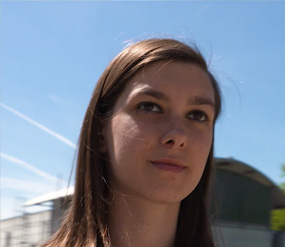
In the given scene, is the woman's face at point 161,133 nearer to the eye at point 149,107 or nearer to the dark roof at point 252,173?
the eye at point 149,107

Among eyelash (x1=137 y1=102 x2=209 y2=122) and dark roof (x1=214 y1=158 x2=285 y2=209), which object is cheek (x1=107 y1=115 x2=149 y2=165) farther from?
dark roof (x1=214 y1=158 x2=285 y2=209)

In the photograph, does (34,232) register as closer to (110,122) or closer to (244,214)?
(244,214)

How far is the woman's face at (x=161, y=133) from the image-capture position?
1316 millimetres

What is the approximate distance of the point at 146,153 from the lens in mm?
1318

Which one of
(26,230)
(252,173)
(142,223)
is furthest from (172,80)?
(252,173)

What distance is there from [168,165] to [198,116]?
0.21 m

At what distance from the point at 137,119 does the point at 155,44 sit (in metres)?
0.32

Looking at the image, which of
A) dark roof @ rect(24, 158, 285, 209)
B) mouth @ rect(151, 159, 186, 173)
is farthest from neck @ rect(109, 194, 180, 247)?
dark roof @ rect(24, 158, 285, 209)

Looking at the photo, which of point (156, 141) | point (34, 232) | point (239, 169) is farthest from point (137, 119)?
point (239, 169)

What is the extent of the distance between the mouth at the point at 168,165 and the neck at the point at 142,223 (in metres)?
0.14

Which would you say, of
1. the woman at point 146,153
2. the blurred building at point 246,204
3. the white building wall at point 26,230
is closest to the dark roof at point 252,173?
the blurred building at point 246,204

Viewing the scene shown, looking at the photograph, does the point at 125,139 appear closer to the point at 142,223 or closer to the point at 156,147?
the point at 156,147

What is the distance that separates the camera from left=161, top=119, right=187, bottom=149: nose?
129 centimetres

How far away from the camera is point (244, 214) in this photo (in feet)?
49.9
